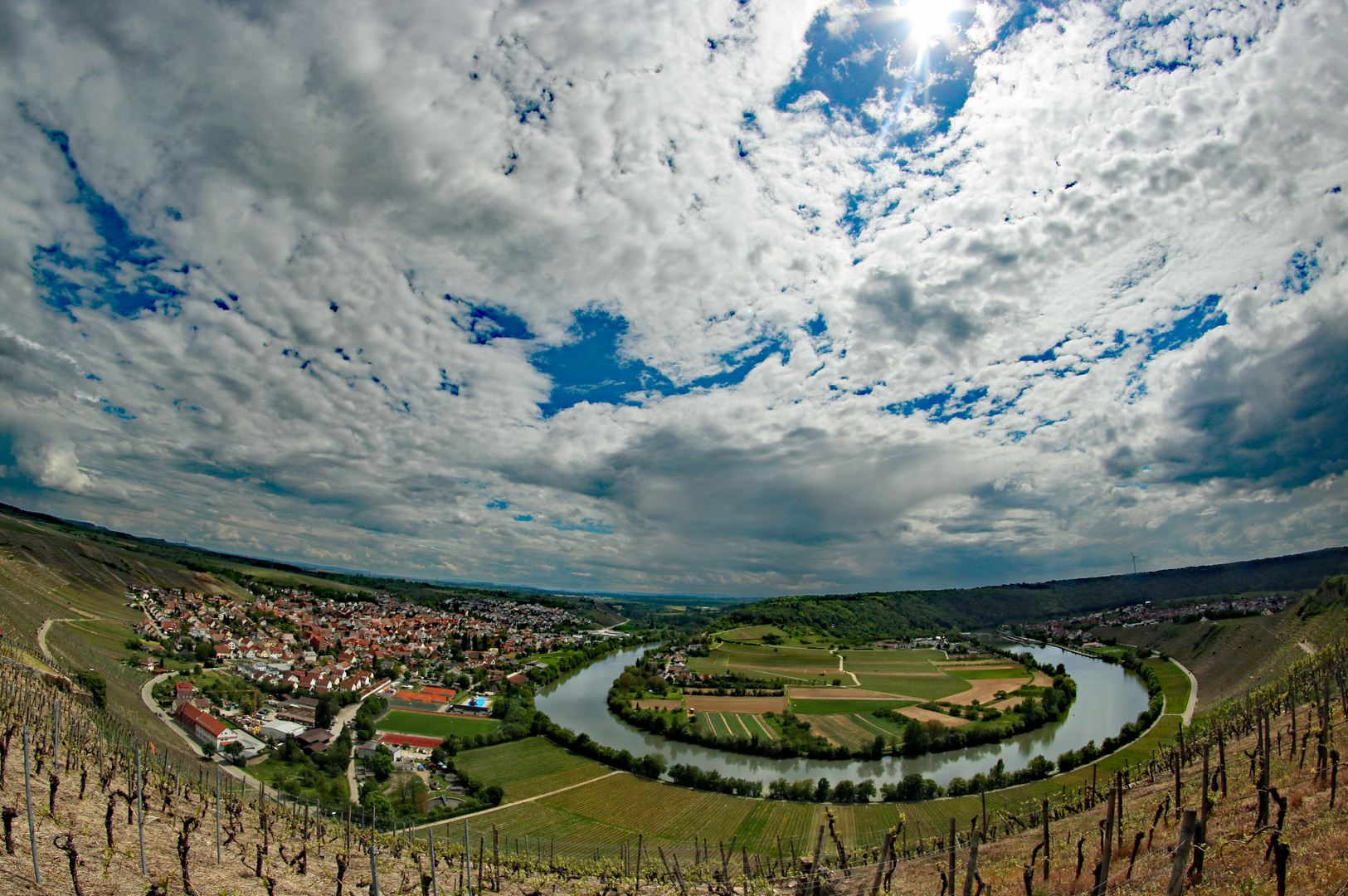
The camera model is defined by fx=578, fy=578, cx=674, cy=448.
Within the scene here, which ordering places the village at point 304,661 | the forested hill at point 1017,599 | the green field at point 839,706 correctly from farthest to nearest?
1. the forested hill at point 1017,599
2. the green field at point 839,706
3. the village at point 304,661

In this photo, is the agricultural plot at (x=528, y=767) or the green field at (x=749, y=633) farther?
the green field at (x=749, y=633)

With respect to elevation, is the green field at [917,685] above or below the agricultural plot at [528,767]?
below

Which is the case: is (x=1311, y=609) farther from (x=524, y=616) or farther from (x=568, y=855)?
(x=524, y=616)

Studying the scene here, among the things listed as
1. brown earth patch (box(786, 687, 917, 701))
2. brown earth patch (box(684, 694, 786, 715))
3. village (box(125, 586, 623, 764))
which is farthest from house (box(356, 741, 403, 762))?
brown earth patch (box(786, 687, 917, 701))

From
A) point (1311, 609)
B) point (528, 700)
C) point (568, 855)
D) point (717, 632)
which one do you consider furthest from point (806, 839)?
point (717, 632)

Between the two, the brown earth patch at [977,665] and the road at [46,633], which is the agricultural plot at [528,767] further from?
the brown earth patch at [977,665]

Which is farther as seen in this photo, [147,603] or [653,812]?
[147,603]

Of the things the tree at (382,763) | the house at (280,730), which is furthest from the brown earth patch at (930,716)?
the house at (280,730)
